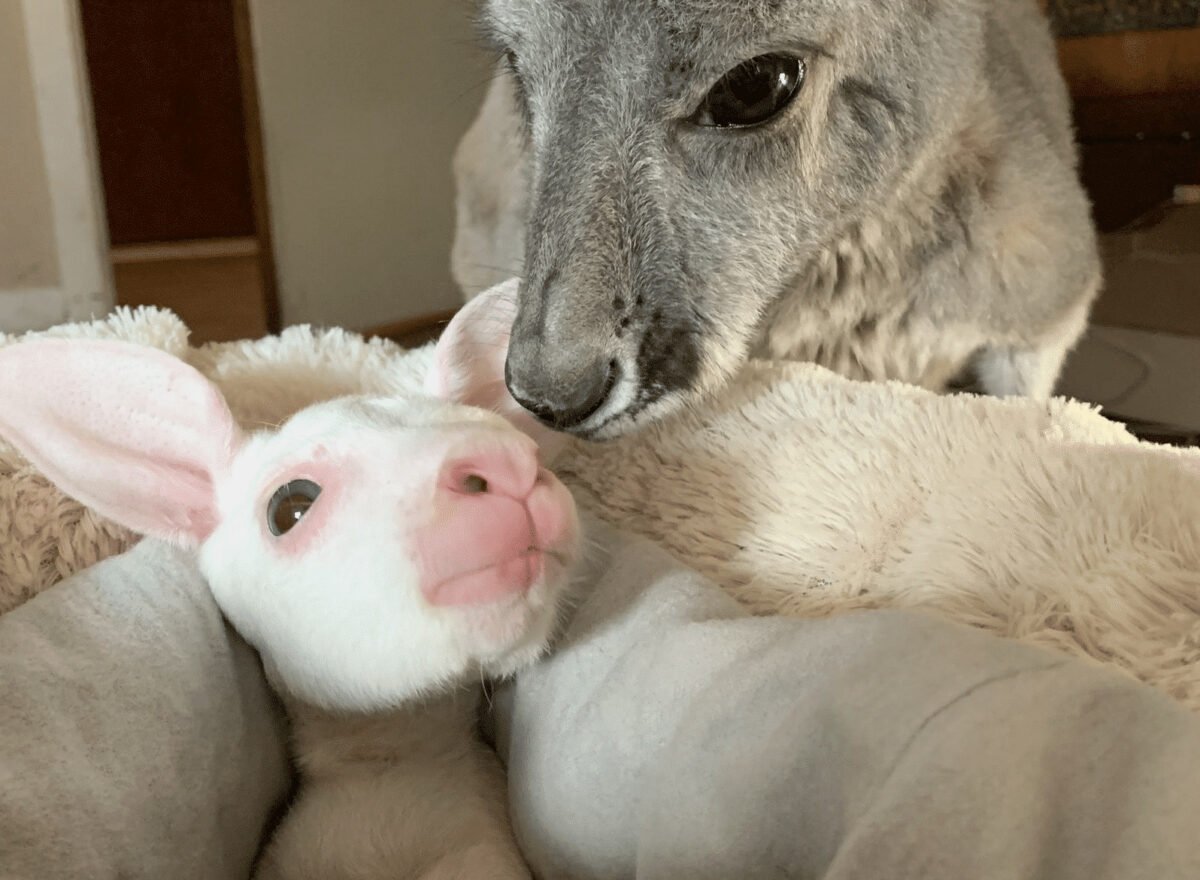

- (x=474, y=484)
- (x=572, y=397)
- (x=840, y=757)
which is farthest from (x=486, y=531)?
(x=572, y=397)

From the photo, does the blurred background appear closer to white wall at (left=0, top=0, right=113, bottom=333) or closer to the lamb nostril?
white wall at (left=0, top=0, right=113, bottom=333)

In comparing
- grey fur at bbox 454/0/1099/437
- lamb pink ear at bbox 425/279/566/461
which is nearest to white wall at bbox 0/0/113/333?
grey fur at bbox 454/0/1099/437

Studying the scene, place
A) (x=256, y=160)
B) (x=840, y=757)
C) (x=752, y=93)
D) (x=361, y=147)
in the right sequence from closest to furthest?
1. (x=840, y=757)
2. (x=752, y=93)
3. (x=256, y=160)
4. (x=361, y=147)

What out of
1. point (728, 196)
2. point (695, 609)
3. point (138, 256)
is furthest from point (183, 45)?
point (695, 609)

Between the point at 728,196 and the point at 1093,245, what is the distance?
0.67m

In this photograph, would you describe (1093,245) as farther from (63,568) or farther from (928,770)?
(63,568)

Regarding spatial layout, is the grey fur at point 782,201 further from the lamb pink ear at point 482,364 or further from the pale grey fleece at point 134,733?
the pale grey fleece at point 134,733

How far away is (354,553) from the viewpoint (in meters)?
0.49

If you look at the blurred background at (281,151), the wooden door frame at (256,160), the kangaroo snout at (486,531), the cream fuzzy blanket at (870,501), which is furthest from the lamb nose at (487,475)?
the wooden door frame at (256,160)

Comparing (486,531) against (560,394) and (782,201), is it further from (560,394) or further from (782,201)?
(782,201)

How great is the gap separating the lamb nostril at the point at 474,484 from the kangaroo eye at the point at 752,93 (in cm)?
50

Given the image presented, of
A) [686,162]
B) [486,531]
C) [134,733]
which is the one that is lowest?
[134,733]

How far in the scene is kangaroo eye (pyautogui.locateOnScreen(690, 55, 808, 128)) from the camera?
33.3 inches

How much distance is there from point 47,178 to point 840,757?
2.56 m
